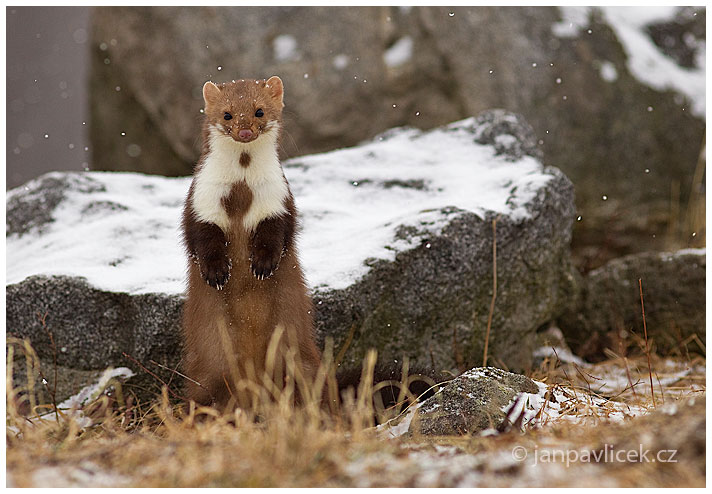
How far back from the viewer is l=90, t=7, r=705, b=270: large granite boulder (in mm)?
7316

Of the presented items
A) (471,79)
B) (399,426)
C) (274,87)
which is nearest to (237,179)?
(274,87)

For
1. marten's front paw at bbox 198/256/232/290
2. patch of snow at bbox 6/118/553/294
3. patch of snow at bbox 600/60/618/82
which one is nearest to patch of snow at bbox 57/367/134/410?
patch of snow at bbox 6/118/553/294

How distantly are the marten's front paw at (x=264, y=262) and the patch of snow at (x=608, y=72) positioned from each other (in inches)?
207

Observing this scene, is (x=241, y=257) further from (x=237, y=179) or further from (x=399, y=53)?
(x=399, y=53)

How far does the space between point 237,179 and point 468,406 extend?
132 cm

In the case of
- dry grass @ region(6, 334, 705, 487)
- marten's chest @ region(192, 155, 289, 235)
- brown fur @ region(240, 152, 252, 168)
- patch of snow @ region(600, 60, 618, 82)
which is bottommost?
dry grass @ region(6, 334, 705, 487)

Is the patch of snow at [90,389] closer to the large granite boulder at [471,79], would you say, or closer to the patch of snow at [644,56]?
the large granite boulder at [471,79]

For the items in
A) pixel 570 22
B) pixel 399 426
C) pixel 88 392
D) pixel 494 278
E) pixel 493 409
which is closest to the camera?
pixel 493 409

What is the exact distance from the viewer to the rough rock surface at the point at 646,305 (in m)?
5.01

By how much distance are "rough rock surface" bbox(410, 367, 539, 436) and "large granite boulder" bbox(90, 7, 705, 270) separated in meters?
3.32

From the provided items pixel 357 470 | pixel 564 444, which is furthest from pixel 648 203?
pixel 357 470

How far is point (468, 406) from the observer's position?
10.0 feet

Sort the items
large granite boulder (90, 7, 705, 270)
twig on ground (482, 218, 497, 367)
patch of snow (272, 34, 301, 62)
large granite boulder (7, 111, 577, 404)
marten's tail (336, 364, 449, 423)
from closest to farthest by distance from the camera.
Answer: marten's tail (336, 364, 449, 423) < large granite boulder (7, 111, 577, 404) < twig on ground (482, 218, 497, 367) < large granite boulder (90, 7, 705, 270) < patch of snow (272, 34, 301, 62)

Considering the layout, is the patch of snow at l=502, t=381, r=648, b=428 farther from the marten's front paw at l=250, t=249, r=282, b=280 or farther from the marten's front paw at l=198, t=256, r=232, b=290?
the marten's front paw at l=198, t=256, r=232, b=290
